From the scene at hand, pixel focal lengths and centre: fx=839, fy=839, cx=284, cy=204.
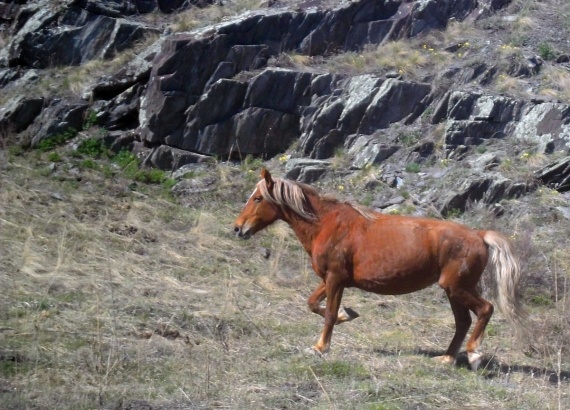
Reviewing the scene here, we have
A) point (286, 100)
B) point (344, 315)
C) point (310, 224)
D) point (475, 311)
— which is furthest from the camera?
point (286, 100)

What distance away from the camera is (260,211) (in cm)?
941

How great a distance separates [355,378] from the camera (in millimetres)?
7574

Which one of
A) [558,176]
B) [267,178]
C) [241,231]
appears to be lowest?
[558,176]

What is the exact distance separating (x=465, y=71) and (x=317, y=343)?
34.7ft

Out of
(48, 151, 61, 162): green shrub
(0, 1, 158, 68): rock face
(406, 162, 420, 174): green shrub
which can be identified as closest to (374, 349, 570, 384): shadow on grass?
(406, 162, 420, 174): green shrub

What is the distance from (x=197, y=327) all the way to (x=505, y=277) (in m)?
3.44

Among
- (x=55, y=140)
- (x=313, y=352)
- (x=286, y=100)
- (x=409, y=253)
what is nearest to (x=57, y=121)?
(x=55, y=140)

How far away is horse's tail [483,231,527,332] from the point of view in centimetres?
831

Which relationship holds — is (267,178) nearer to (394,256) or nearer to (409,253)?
(394,256)

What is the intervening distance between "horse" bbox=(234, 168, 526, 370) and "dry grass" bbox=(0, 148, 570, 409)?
1.78 feet

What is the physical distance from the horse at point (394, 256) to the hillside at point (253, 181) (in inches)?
20.4

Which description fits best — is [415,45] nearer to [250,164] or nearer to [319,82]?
[319,82]

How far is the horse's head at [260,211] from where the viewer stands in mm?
9359

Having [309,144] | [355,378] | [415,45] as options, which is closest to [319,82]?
[309,144]
